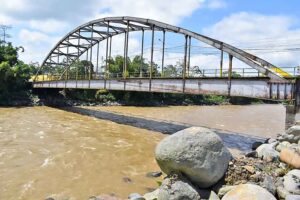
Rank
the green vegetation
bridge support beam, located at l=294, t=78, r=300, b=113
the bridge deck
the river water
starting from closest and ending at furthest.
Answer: the river water, bridge support beam, located at l=294, t=78, r=300, b=113, the bridge deck, the green vegetation

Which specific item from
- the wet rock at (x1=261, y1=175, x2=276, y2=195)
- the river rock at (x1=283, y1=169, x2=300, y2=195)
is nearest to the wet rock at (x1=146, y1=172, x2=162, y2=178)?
the wet rock at (x1=261, y1=175, x2=276, y2=195)

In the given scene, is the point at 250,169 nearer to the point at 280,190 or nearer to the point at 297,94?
the point at 280,190

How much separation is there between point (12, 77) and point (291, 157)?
55.4 metres

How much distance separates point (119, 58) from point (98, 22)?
1436 inches

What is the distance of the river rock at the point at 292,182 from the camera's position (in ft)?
33.8

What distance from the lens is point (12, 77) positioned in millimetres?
59781

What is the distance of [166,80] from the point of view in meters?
28.8

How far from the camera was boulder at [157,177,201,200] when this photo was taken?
10.6 metres

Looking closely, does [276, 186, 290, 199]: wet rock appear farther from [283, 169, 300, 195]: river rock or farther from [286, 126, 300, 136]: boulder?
[286, 126, 300, 136]: boulder

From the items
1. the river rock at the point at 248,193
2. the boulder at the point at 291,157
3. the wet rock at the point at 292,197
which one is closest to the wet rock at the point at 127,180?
the river rock at the point at 248,193

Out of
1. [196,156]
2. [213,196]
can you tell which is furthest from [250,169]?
[196,156]

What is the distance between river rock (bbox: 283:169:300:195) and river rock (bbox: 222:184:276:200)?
107cm

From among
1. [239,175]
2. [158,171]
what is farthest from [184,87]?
[239,175]

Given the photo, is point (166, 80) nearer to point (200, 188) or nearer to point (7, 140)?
point (7, 140)
